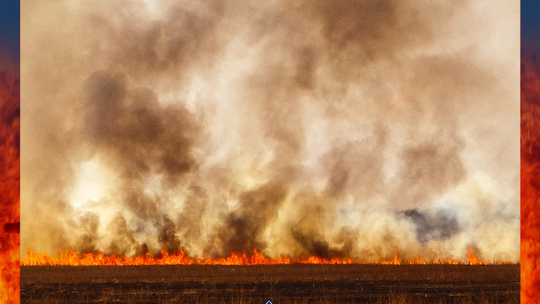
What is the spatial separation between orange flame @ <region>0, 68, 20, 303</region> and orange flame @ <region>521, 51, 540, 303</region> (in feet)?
26.9

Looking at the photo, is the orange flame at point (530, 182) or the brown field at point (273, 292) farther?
the brown field at point (273, 292)

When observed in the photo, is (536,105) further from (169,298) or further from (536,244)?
(169,298)

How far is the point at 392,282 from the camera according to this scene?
3909 cm

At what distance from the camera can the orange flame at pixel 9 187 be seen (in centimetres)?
1045

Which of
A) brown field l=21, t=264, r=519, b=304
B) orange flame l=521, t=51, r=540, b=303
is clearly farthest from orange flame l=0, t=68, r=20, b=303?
brown field l=21, t=264, r=519, b=304

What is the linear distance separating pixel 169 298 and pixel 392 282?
16152 mm

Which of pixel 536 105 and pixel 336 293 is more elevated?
pixel 536 105

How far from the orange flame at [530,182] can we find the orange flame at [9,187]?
8.19 metres

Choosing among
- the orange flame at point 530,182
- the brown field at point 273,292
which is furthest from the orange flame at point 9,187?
the brown field at point 273,292

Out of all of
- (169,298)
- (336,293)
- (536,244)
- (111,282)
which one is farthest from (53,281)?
(536,244)

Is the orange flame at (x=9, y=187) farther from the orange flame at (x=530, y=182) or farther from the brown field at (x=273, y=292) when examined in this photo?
the brown field at (x=273, y=292)

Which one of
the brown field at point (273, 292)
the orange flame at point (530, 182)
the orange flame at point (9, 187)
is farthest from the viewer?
the brown field at point (273, 292)

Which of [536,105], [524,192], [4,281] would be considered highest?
[536,105]

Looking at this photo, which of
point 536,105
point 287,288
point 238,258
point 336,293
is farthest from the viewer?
point 238,258
